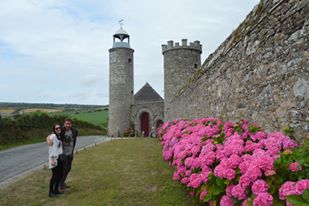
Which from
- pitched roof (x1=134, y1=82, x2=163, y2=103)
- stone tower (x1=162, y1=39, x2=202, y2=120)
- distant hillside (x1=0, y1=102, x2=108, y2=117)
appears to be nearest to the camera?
stone tower (x1=162, y1=39, x2=202, y2=120)

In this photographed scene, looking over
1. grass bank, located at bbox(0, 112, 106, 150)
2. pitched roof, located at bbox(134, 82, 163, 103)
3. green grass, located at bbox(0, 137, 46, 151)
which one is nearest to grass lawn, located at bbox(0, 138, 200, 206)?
green grass, located at bbox(0, 137, 46, 151)

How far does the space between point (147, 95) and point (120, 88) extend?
17.9 ft

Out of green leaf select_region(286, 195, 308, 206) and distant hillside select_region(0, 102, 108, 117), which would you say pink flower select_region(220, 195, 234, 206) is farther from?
distant hillside select_region(0, 102, 108, 117)

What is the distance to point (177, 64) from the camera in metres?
20.2

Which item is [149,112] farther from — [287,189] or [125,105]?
[287,189]

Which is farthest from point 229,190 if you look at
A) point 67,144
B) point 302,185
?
point 67,144

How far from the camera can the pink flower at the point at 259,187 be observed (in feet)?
7.45

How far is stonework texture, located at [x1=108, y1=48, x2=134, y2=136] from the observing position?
28156 mm

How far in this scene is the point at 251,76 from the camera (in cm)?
427

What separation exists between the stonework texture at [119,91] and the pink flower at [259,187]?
26000 millimetres

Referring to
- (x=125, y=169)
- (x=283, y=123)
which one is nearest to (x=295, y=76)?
(x=283, y=123)

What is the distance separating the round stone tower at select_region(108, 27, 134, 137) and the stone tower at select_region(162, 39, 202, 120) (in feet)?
28.0

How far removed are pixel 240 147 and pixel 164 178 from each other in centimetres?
317

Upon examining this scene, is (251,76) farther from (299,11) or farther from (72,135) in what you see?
(72,135)
